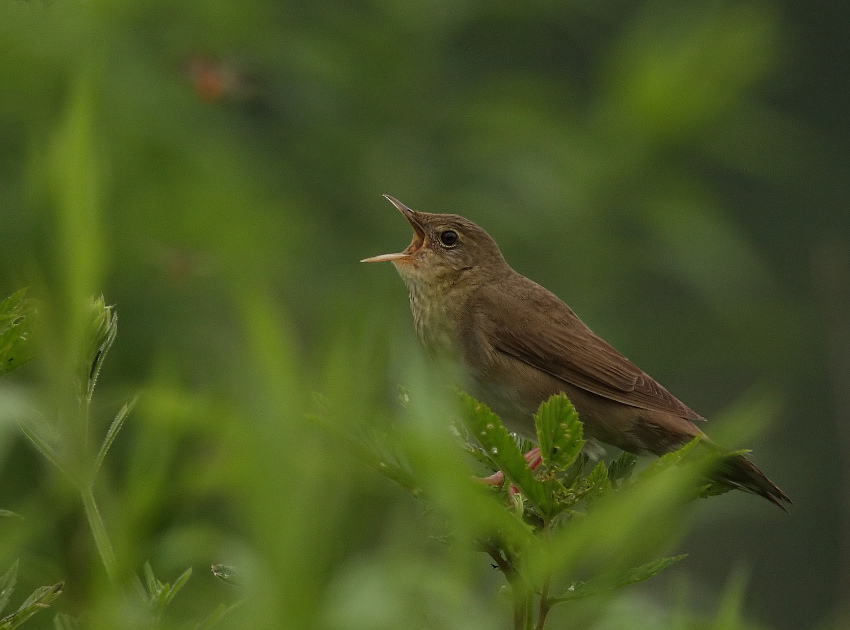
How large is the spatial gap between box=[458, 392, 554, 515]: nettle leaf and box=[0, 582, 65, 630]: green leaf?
0.42 metres

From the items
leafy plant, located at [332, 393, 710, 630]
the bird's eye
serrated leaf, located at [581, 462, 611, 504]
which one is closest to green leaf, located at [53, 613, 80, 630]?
leafy plant, located at [332, 393, 710, 630]

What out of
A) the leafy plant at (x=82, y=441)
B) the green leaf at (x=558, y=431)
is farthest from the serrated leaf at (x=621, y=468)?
the leafy plant at (x=82, y=441)

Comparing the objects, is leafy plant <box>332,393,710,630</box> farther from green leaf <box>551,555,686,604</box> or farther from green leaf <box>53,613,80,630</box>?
green leaf <box>53,613,80,630</box>

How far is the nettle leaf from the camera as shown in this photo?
1.15 metres

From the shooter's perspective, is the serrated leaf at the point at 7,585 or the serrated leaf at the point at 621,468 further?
the serrated leaf at the point at 621,468

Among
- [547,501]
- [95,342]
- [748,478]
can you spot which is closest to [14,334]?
[95,342]

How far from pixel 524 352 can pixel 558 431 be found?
1588 millimetres

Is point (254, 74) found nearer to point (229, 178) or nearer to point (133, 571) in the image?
point (229, 178)

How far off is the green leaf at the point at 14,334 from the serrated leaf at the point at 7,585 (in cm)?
18

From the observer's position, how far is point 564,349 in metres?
2.81

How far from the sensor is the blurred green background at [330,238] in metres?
0.93

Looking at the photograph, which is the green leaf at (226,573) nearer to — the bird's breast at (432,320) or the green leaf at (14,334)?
the green leaf at (14,334)

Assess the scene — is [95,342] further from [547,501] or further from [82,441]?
[547,501]

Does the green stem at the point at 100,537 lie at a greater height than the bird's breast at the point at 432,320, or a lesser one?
greater
